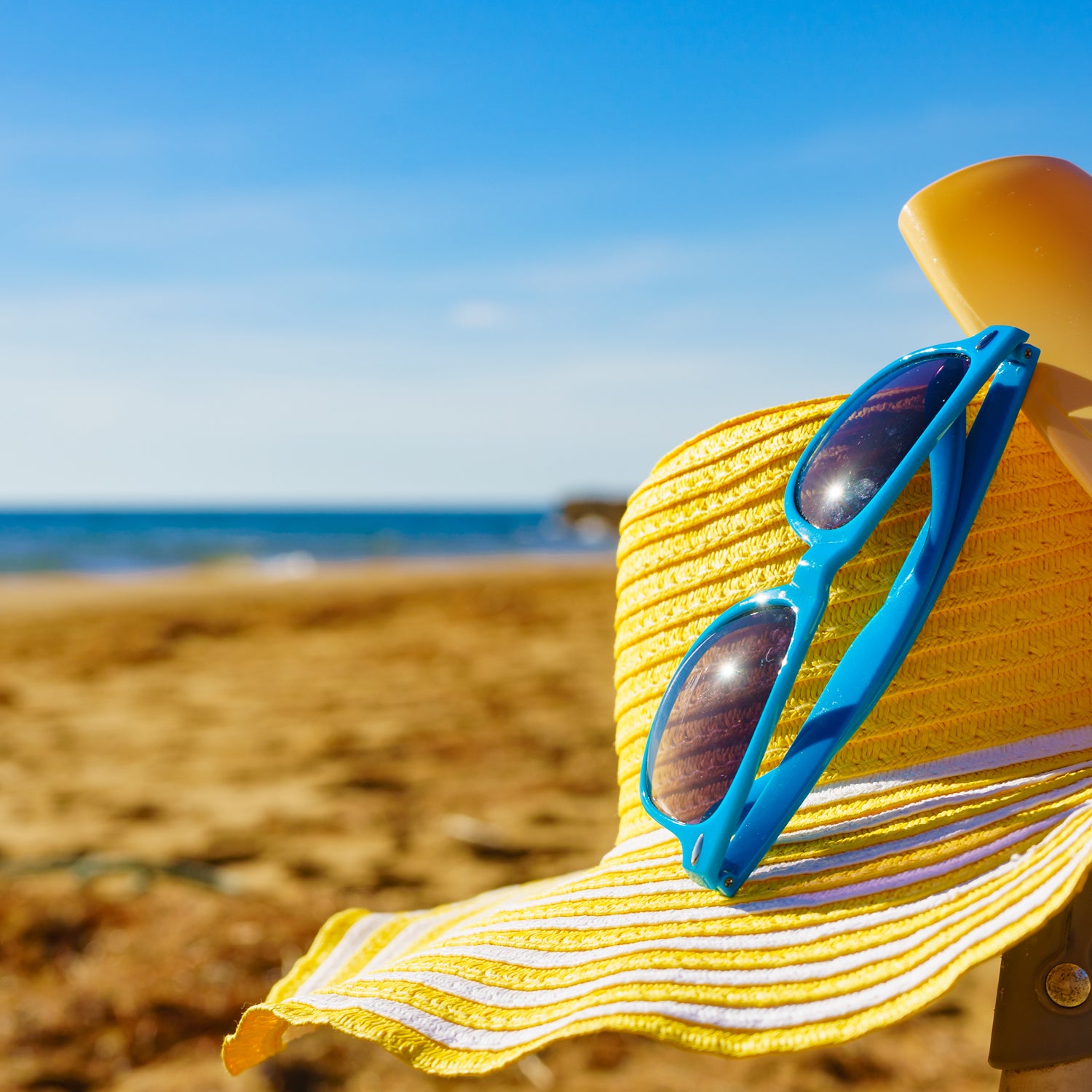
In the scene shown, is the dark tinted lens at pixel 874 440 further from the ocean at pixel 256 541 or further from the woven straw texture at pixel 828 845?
the ocean at pixel 256 541

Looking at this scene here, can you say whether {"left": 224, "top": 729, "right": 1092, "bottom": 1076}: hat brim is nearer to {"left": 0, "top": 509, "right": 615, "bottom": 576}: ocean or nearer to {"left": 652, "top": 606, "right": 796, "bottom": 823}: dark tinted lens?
{"left": 652, "top": 606, "right": 796, "bottom": 823}: dark tinted lens

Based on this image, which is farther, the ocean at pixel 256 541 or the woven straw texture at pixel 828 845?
the ocean at pixel 256 541

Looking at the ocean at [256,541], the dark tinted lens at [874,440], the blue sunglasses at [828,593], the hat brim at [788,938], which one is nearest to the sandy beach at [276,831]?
the hat brim at [788,938]

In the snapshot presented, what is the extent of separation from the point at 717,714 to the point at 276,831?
3125mm

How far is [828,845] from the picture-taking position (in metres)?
0.79

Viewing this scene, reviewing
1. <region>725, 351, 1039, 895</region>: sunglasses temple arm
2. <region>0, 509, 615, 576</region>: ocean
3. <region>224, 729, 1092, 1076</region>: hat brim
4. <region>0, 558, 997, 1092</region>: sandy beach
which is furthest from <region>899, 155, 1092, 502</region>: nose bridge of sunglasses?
<region>0, 509, 615, 576</region>: ocean

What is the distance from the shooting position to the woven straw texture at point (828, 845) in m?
0.65

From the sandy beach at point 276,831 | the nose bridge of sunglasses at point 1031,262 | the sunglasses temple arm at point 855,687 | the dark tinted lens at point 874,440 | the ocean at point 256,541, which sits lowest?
the ocean at point 256,541

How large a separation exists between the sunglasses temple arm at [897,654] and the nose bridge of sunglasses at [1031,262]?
3 cm

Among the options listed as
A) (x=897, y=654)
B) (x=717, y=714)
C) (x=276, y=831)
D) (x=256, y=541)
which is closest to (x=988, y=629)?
(x=897, y=654)

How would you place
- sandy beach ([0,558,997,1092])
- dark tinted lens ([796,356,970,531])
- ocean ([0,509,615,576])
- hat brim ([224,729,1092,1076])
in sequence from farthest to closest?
ocean ([0,509,615,576]) < sandy beach ([0,558,997,1092]) < dark tinted lens ([796,356,970,531]) < hat brim ([224,729,1092,1076])

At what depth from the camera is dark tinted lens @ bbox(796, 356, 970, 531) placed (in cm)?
76

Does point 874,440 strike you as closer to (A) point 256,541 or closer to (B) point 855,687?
(B) point 855,687

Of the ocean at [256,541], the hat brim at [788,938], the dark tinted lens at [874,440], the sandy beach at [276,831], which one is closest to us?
the hat brim at [788,938]
